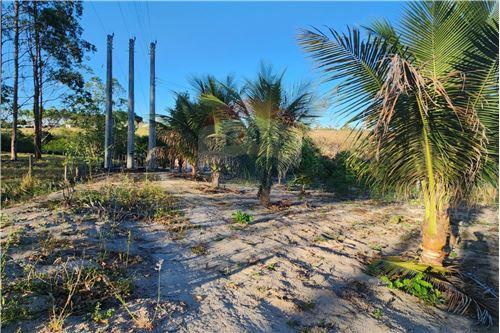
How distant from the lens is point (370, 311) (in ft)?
10.6

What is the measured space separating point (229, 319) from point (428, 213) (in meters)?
2.75

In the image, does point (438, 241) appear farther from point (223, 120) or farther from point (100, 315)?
point (223, 120)

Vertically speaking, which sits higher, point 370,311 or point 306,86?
point 306,86

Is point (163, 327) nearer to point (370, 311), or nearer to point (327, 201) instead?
point (370, 311)

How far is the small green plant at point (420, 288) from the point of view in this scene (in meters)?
3.60

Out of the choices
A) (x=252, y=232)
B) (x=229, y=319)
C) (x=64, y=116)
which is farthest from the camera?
(x=64, y=116)

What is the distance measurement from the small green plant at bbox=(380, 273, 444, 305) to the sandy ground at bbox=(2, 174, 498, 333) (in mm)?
91

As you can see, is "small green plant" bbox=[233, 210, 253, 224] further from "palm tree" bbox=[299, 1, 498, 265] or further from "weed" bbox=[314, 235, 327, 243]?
"palm tree" bbox=[299, 1, 498, 265]

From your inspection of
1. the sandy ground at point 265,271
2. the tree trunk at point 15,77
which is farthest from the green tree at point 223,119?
the tree trunk at point 15,77

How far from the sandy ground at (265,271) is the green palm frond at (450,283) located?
0.53 feet

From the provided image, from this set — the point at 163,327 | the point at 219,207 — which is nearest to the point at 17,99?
the point at 219,207

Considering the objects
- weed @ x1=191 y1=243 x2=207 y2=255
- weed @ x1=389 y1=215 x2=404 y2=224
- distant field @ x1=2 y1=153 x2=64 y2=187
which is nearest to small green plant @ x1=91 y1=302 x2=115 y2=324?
weed @ x1=191 y1=243 x2=207 y2=255

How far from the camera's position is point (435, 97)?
3.54 metres

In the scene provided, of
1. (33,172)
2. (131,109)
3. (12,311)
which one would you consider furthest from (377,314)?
(131,109)
